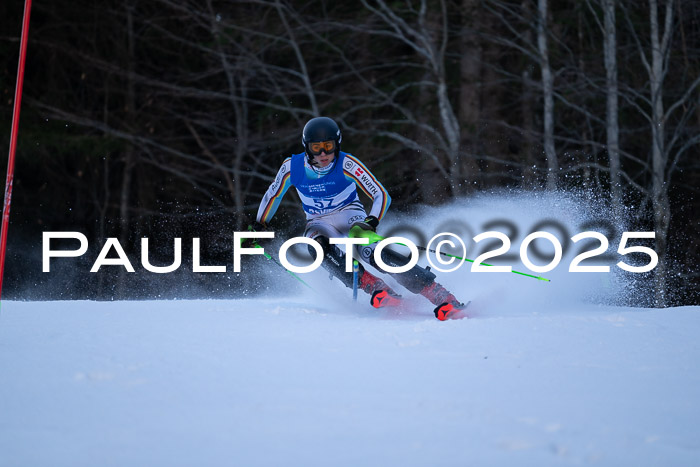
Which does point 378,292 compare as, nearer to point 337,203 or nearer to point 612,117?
point 337,203

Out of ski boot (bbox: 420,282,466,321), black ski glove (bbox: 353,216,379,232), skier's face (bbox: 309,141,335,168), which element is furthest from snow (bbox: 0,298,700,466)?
skier's face (bbox: 309,141,335,168)

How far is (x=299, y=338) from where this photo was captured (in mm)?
4637

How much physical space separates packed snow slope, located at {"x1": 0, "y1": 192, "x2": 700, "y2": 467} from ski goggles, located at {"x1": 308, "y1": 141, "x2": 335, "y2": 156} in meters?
1.30

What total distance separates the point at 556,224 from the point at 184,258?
35.9 ft

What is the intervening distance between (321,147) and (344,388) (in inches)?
120

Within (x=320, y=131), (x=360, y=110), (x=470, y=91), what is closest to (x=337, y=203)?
(x=320, y=131)

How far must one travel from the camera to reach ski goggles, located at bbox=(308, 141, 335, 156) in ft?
19.9

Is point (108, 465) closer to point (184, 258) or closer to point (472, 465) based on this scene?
point (472, 465)

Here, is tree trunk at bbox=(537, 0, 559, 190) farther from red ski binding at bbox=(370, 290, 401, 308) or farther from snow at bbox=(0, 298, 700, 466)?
snow at bbox=(0, 298, 700, 466)

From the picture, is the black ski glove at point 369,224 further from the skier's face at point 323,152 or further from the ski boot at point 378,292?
the skier's face at point 323,152

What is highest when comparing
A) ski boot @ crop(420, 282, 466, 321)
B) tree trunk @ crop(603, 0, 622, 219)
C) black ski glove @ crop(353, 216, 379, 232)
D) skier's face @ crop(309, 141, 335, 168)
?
tree trunk @ crop(603, 0, 622, 219)

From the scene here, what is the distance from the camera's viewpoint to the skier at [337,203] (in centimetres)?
595

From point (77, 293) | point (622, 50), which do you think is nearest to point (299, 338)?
point (622, 50)

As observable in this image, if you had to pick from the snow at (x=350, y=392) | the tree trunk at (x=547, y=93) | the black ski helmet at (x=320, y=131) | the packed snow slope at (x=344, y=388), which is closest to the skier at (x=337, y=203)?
the black ski helmet at (x=320, y=131)
